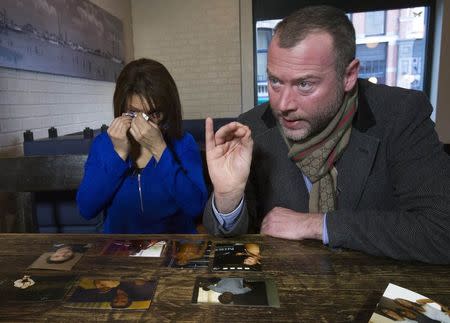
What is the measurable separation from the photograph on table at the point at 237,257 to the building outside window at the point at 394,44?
4.03 meters

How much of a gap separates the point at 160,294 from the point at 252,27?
460cm

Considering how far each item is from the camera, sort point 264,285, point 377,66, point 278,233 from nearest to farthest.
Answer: point 264,285 → point 278,233 → point 377,66

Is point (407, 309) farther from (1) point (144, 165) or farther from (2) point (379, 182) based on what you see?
(1) point (144, 165)

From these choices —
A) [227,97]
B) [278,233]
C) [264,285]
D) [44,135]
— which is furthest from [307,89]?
[227,97]

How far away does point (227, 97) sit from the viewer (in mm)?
4992

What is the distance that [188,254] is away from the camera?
2.79 ft

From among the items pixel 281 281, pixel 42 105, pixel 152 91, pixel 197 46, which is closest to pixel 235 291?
pixel 281 281

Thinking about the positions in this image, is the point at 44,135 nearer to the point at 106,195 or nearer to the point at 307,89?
the point at 106,195

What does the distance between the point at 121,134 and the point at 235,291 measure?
31.4 inches

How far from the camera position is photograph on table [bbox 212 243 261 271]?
78 centimetres

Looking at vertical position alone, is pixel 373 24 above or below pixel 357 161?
above

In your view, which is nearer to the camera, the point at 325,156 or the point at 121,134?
the point at 325,156

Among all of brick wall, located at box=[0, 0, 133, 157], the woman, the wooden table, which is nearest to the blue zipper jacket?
the woman

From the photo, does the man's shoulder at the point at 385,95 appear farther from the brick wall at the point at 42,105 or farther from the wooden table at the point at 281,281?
the brick wall at the point at 42,105
